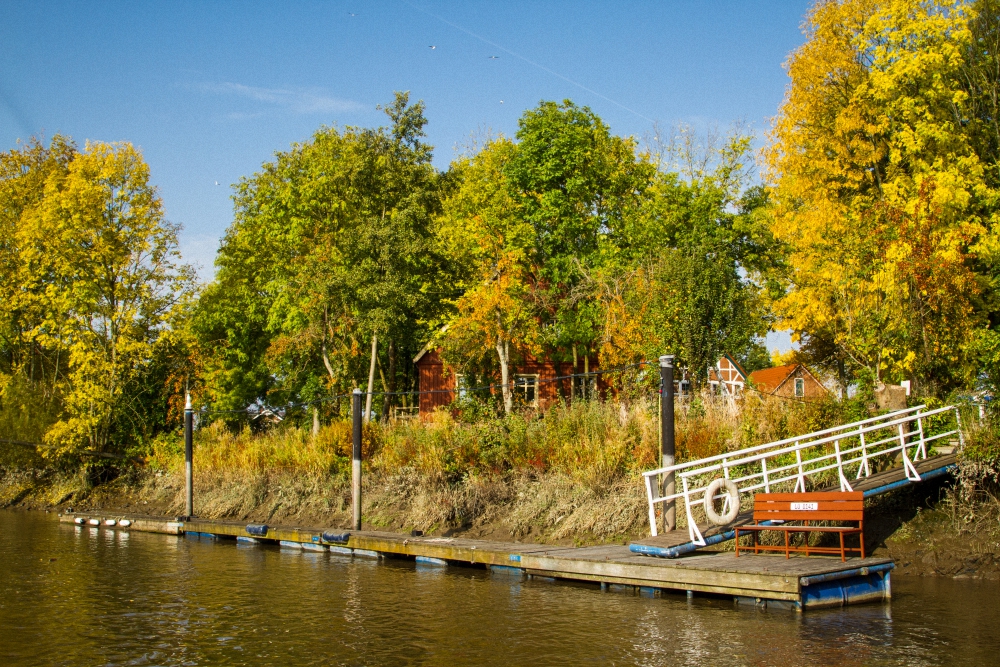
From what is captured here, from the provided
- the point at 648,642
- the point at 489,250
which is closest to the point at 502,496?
the point at 648,642

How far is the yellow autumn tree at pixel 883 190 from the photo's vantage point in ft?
73.8

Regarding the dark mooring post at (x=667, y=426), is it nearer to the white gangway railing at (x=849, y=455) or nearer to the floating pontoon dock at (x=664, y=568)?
the white gangway railing at (x=849, y=455)

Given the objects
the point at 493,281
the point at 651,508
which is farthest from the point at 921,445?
the point at 493,281

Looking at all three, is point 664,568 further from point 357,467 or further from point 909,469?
point 357,467

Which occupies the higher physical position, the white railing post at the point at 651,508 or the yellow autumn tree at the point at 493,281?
the yellow autumn tree at the point at 493,281

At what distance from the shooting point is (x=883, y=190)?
26.5 metres

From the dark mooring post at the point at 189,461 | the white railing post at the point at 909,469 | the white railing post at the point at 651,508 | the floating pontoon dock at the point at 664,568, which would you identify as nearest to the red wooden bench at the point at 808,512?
the floating pontoon dock at the point at 664,568

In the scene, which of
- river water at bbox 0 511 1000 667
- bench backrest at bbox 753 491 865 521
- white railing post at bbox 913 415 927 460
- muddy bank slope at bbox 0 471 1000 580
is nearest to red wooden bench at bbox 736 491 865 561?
bench backrest at bbox 753 491 865 521

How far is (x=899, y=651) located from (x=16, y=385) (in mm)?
35362

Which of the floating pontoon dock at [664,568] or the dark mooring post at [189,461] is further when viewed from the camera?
the dark mooring post at [189,461]

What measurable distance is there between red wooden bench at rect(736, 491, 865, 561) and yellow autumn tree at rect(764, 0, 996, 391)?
851cm

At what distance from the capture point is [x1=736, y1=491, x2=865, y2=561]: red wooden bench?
13734 millimetres

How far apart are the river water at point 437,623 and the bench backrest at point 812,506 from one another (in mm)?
1388

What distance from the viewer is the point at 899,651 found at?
10.8m
